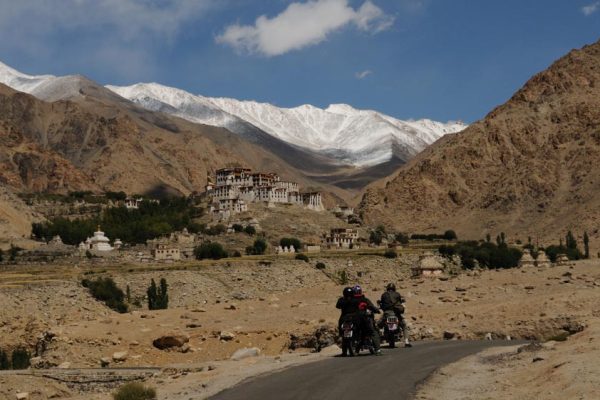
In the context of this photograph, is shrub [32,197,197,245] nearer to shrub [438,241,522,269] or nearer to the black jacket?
shrub [438,241,522,269]

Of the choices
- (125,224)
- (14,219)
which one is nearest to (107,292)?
(125,224)

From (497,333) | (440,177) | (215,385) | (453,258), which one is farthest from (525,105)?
(215,385)

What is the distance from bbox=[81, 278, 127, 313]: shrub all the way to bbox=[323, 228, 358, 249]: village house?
173ft

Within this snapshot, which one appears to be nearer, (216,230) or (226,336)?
(226,336)

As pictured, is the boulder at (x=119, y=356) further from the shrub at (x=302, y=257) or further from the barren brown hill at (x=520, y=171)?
the barren brown hill at (x=520, y=171)

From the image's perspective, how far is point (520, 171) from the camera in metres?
176

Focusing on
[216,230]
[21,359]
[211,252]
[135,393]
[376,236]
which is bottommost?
[21,359]

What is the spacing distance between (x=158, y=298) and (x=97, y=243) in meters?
50.1

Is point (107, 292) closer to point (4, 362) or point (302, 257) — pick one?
point (302, 257)

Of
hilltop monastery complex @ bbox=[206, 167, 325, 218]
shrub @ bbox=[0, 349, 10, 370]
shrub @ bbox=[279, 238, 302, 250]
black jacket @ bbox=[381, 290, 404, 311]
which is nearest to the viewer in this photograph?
black jacket @ bbox=[381, 290, 404, 311]

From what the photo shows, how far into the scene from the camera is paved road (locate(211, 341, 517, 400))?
58.6ft

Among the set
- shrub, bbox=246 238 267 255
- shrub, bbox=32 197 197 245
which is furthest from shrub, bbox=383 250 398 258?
shrub, bbox=32 197 197 245

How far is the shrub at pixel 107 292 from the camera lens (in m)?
77.5

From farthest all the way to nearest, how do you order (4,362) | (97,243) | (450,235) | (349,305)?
1. (450,235)
2. (97,243)
3. (4,362)
4. (349,305)
